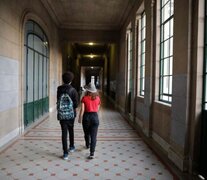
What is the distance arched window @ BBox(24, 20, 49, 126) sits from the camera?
284 inches

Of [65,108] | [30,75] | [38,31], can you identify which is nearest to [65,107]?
[65,108]

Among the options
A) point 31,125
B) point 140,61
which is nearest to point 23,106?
point 31,125

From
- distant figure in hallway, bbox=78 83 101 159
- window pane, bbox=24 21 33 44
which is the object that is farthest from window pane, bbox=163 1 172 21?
window pane, bbox=24 21 33 44

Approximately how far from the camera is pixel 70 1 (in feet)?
29.9

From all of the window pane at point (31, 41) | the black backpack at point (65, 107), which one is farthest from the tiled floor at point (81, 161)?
the window pane at point (31, 41)

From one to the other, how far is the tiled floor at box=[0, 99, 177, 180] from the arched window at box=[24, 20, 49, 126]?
1.52 meters

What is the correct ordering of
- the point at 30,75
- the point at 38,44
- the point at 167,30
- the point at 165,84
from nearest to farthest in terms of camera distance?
the point at 167,30 < the point at 165,84 < the point at 30,75 < the point at 38,44

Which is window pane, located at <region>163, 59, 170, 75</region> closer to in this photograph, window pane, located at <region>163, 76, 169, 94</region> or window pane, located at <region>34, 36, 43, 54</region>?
window pane, located at <region>163, 76, 169, 94</region>

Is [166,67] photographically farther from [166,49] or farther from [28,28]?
[28,28]

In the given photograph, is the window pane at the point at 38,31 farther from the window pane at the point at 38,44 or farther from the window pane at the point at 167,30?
the window pane at the point at 167,30

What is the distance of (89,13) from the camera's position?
10.6 metres

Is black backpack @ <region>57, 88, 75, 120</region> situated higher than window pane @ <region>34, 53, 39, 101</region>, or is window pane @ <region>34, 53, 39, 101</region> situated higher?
window pane @ <region>34, 53, 39, 101</region>

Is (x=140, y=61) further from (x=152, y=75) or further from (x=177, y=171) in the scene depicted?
(x=177, y=171)

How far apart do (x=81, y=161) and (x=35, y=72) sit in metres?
4.78
